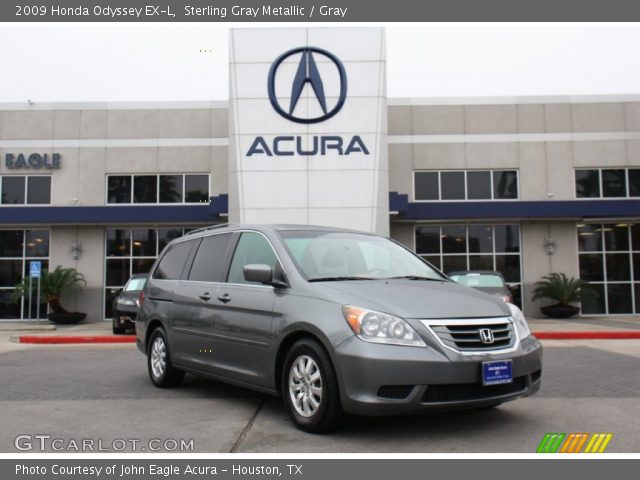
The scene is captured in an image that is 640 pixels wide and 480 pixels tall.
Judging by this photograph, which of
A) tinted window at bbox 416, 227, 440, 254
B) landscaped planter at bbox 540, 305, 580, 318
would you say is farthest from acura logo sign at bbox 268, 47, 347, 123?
landscaped planter at bbox 540, 305, 580, 318

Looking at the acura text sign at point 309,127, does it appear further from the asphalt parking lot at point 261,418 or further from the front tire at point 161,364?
the front tire at point 161,364

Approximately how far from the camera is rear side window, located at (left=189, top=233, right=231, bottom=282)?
680 cm

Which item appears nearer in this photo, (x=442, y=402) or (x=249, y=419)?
(x=442, y=402)

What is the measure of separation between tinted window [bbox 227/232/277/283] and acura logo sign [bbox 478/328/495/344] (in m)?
2.09

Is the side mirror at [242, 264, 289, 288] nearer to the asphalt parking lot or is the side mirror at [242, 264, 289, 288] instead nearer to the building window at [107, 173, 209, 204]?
the asphalt parking lot

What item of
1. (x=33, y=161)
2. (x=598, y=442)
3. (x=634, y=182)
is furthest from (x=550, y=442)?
(x=33, y=161)

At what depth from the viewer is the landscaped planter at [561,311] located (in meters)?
21.0

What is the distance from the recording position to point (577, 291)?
21.1m

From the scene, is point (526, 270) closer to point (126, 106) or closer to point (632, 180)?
point (632, 180)

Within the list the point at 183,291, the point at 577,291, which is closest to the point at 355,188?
the point at 577,291

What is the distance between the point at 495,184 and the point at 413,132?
350cm

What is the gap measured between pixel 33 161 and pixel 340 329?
21.1 m

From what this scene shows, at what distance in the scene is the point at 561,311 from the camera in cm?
2102

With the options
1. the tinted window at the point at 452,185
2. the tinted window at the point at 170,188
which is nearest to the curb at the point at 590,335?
the tinted window at the point at 452,185
